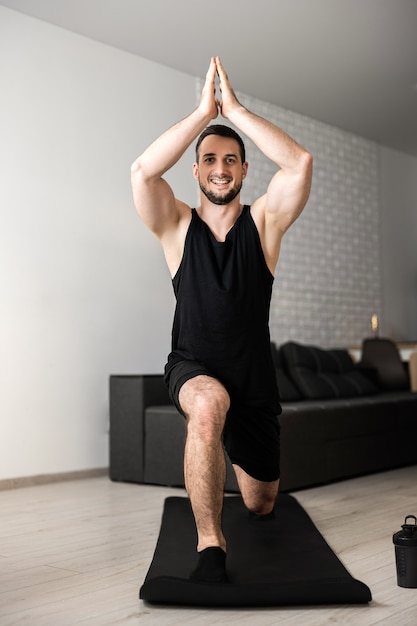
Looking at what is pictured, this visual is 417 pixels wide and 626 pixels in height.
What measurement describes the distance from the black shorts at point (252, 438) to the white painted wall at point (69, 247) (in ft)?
6.30

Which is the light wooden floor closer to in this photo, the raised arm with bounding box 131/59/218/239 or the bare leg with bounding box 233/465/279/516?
the bare leg with bounding box 233/465/279/516

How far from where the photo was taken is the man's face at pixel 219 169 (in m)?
2.62

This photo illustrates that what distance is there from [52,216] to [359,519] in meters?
2.56

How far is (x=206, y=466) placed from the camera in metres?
2.21

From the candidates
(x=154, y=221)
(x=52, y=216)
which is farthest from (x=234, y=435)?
(x=52, y=216)

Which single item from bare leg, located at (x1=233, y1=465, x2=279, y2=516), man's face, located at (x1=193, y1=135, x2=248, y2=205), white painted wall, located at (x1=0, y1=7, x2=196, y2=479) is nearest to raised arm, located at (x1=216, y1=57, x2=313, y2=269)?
man's face, located at (x1=193, y1=135, x2=248, y2=205)

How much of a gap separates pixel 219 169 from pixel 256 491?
4.18ft

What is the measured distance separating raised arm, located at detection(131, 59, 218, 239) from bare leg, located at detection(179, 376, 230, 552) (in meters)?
0.67

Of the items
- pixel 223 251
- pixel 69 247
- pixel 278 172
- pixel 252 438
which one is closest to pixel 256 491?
pixel 252 438

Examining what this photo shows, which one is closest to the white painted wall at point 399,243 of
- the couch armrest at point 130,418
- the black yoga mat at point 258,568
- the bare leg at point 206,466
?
the couch armrest at point 130,418

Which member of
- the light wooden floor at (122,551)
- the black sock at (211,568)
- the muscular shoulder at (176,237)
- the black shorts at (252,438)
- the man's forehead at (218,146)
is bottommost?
the light wooden floor at (122,551)

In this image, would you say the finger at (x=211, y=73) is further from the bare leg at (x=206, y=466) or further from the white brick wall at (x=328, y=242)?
the white brick wall at (x=328, y=242)

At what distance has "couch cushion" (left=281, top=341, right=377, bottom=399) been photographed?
5113 millimetres

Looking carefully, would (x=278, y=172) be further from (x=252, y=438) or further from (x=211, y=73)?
(x=252, y=438)
